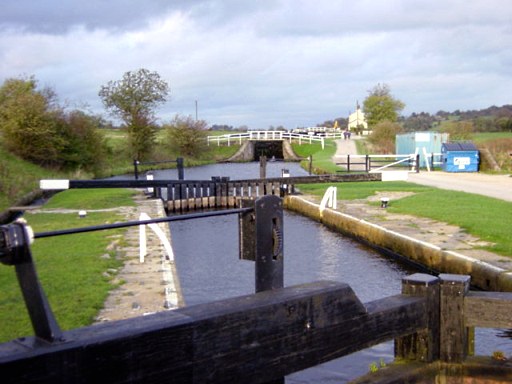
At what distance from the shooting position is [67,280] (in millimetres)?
9500

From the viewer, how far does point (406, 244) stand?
13.4 m

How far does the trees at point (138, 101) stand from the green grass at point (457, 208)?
32.0m

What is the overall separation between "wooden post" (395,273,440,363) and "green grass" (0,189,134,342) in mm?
4073

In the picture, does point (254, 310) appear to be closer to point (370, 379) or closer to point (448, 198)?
point (370, 379)

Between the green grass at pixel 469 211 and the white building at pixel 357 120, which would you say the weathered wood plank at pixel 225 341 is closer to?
the green grass at pixel 469 211

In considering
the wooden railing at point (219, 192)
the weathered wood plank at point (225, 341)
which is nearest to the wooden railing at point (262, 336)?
the weathered wood plank at point (225, 341)

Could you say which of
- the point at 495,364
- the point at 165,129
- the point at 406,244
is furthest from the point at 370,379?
the point at 165,129

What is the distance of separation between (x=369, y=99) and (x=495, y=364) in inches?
2688

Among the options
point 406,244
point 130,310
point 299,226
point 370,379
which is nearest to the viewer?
point 370,379

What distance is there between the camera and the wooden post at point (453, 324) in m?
4.08

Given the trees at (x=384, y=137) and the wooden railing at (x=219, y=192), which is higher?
the trees at (x=384, y=137)

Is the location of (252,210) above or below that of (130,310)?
above

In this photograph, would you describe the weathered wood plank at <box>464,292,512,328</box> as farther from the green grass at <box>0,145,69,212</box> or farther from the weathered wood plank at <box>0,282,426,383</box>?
the green grass at <box>0,145,69,212</box>

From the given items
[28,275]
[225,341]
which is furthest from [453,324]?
[28,275]
